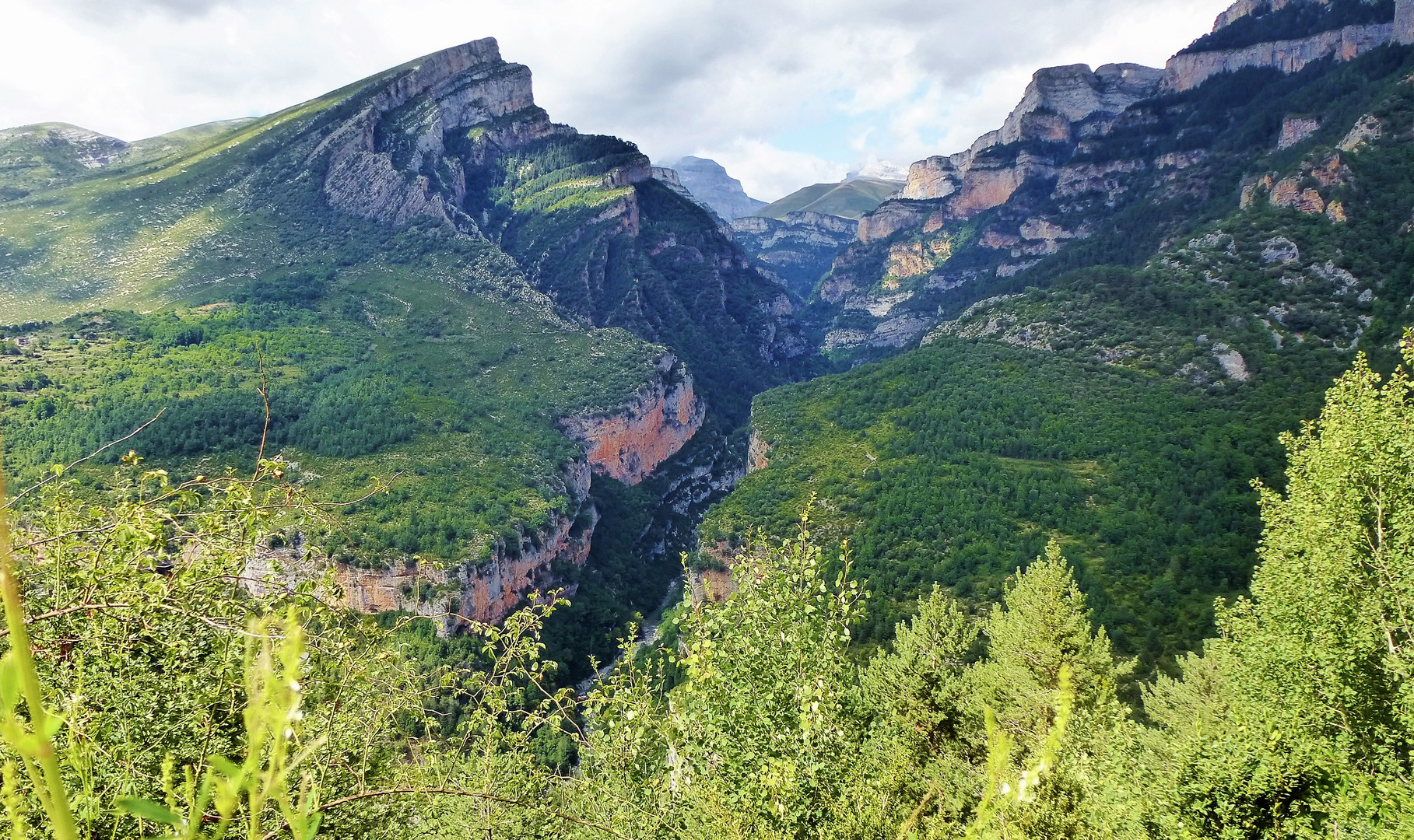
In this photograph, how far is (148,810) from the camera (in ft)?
5.40

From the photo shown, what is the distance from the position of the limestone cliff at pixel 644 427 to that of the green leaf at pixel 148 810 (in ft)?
252

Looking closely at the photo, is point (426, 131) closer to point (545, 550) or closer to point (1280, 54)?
point (545, 550)

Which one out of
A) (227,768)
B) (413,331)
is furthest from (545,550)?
(227,768)

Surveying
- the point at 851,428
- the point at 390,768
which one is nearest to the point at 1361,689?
the point at 390,768

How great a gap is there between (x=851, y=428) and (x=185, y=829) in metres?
62.1

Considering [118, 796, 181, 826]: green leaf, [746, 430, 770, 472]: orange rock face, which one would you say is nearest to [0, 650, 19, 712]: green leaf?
[118, 796, 181, 826]: green leaf

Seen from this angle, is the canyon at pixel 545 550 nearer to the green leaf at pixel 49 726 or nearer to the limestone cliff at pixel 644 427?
the limestone cliff at pixel 644 427

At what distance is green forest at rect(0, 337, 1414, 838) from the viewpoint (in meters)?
6.09

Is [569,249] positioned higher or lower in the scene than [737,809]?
higher

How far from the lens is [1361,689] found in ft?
43.6

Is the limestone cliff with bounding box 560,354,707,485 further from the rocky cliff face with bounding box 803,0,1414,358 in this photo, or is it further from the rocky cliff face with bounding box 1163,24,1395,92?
the rocky cliff face with bounding box 1163,24,1395,92

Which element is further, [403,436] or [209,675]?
[403,436]

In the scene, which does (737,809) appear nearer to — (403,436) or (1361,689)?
(1361,689)

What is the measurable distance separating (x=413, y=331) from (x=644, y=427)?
1180 inches
